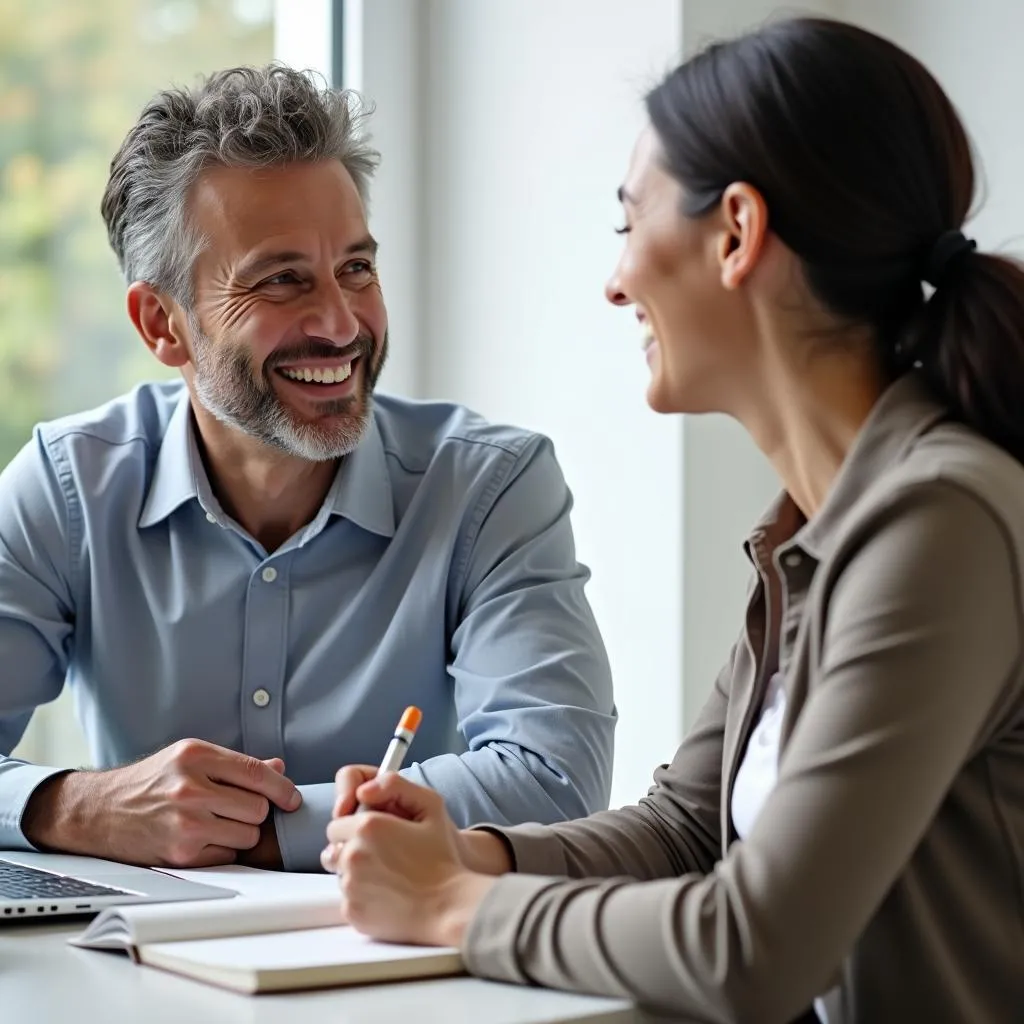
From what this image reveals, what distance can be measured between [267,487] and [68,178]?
0.84 meters

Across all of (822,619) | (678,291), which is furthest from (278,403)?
(822,619)

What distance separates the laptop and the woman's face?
1.97 ft

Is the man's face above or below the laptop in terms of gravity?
above

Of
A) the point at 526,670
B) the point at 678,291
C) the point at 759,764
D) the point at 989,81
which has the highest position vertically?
the point at 989,81

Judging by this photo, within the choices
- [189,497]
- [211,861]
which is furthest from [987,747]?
[189,497]

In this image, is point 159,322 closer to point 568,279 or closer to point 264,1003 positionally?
point 568,279

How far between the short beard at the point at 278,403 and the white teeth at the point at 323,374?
2cm

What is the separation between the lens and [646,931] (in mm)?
1022

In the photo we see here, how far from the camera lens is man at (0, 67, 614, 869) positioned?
1944 millimetres

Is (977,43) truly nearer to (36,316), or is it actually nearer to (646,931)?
(36,316)

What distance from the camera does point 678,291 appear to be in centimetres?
129

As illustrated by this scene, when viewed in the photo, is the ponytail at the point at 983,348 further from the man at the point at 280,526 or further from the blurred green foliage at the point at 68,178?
the blurred green foliage at the point at 68,178

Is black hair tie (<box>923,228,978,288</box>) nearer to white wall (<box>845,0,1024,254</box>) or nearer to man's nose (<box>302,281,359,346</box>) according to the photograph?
man's nose (<box>302,281,359,346</box>)

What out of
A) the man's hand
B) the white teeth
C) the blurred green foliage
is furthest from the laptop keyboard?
the blurred green foliage
